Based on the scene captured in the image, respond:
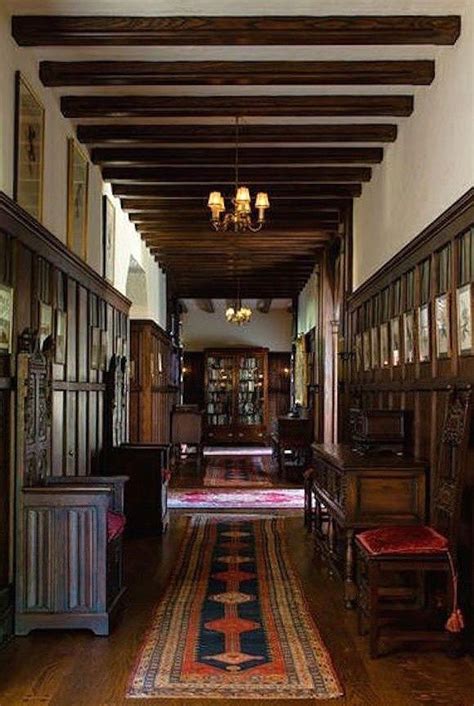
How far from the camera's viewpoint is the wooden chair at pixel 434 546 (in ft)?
15.0

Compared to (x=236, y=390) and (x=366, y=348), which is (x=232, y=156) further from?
(x=236, y=390)

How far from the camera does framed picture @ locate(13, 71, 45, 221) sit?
5.14m

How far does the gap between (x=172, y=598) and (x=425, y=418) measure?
213 centimetres

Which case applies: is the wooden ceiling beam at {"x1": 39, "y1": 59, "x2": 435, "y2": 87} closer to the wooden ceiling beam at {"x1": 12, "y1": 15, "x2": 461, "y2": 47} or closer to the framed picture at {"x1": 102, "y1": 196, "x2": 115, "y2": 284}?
the wooden ceiling beam at {"x1": 12, "y1": 15, "x2": 461, "y2": 47}

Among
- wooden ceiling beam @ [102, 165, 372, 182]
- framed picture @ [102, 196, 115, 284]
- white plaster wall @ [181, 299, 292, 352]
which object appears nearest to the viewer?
wooden ceiling beam @ [102, 165, 372, 182]

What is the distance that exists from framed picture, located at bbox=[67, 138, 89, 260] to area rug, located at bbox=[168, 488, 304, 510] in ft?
13.3

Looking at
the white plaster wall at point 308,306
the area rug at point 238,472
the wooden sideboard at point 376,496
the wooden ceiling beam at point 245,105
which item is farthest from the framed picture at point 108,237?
the white plaster wall at point 308,306

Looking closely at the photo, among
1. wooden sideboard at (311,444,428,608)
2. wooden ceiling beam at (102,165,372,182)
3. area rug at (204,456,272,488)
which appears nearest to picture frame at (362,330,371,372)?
wooden ceiling beam at (102,165,372,182)

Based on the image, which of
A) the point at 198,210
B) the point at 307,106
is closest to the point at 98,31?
the point at 307,106

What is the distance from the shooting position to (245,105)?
6438 millimetres

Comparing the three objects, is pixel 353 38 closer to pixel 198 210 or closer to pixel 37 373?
pixel 37 373

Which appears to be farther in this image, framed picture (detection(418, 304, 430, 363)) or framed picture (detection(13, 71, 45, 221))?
framed picture (detection(418, 304, 430, 363))

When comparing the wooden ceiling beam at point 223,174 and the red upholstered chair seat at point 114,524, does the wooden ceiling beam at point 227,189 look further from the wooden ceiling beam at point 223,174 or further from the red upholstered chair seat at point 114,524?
the red upholstered chair seat at point 114,524

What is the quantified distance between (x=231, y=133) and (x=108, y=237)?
2.18 metres
